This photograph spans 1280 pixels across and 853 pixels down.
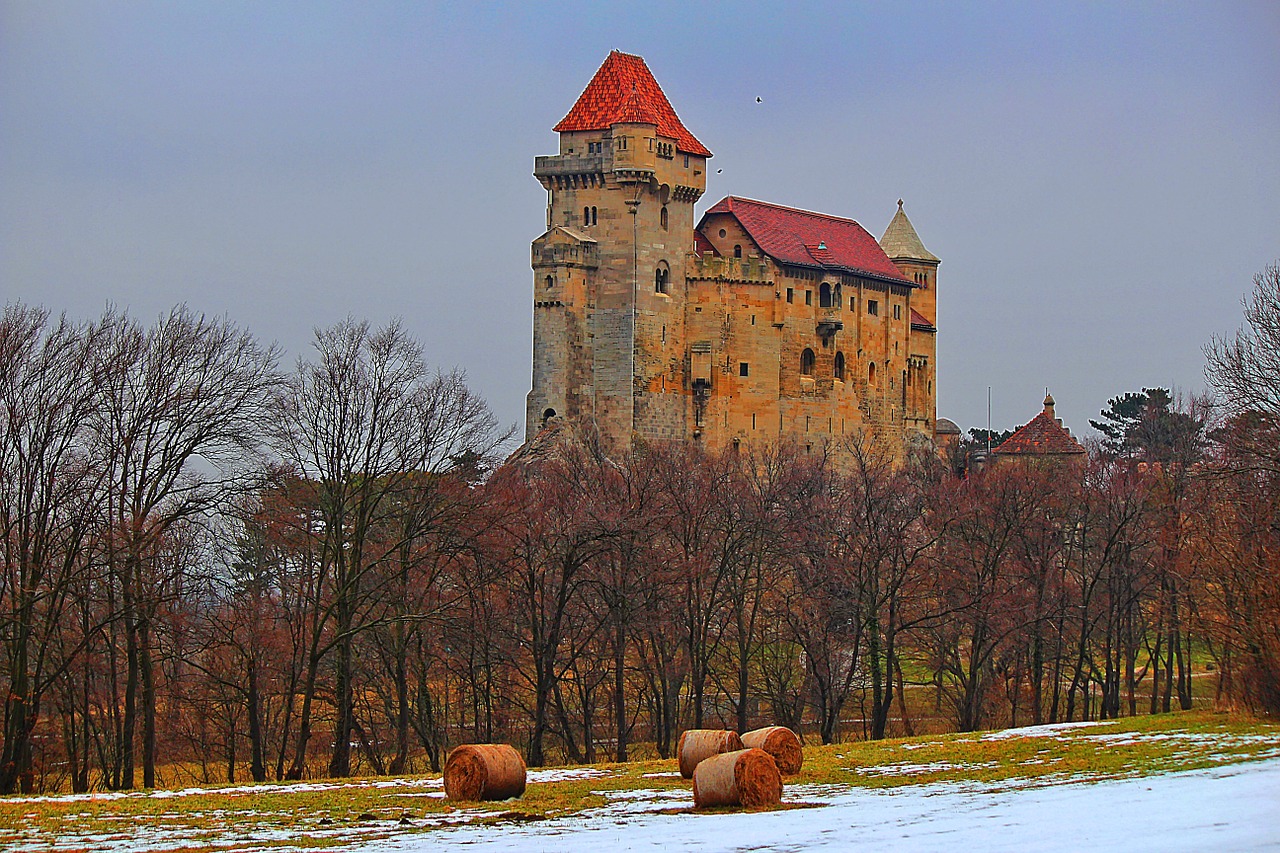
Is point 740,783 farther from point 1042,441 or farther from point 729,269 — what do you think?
point 1042,441

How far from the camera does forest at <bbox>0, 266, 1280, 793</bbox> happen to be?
37.9 m

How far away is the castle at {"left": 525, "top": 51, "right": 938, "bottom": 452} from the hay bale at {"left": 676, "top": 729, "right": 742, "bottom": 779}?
66390 millimetres

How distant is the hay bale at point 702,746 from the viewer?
1090 inches

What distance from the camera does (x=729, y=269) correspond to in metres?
104

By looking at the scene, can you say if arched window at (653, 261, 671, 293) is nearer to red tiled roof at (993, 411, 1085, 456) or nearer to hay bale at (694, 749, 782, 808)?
red tiled roof at (993, 411, 1085, 456)

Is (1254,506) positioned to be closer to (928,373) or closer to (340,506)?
(340,506)

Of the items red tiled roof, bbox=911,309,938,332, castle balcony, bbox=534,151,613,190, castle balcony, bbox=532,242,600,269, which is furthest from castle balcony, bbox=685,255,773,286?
red tiled roof, bbox=911,309,938,332

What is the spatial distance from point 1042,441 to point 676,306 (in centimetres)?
2675

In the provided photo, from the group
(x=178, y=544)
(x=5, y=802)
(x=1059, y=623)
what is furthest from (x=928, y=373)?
(x=5, y=802)

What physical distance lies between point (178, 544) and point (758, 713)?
27.4 metres

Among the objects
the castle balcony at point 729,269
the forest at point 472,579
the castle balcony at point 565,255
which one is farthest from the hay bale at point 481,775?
the castle balcony at point 729,269

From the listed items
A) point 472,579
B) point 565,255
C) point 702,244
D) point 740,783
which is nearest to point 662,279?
point 565,255

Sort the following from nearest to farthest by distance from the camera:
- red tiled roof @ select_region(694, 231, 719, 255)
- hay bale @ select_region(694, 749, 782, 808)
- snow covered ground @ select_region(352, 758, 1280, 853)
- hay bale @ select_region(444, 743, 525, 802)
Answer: snow covered ground @ select_region(352, 758, 1280, 853)
hay bale @ select_region(694, 749, 782, 808)
hay bale @ select_region(444, 743, 525, 802)
red tiled roof @ select_region(694, 231, 719, 255)

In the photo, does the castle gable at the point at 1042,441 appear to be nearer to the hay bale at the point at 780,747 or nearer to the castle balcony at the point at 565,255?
the castle balcony at the point at 565,255
